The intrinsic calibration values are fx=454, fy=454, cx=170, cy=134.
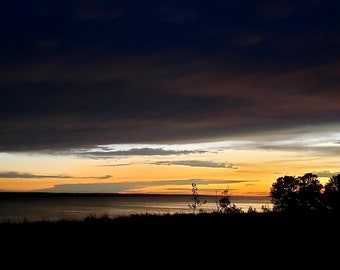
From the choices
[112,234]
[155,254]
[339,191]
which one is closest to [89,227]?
[112,234]

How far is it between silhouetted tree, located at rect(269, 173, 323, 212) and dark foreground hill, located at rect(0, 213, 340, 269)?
1026 inches

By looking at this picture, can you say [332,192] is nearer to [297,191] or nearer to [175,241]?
[297,191]

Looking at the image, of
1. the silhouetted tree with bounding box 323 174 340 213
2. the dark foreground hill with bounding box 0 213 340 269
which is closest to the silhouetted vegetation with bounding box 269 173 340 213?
the silhouetted tree with bounding box 323 174 340 213

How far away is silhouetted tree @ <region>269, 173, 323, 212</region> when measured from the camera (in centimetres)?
5116

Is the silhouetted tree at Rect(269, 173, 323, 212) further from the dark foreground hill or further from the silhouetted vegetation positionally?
the dark foreground hill

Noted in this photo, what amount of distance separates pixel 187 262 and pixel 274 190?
39.0m

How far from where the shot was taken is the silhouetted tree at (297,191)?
2014 inches

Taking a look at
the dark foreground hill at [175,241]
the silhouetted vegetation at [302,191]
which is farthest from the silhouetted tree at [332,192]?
the dark foreground hill at [175,241]

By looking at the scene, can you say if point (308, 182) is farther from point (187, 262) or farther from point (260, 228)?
point (187, 262)

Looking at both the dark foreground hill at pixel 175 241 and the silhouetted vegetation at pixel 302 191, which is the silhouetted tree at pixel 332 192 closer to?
the silhouetted vegetation at pixel 302 191

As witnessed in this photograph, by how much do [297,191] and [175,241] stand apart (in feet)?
120

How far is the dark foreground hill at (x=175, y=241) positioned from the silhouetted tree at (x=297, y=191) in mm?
26063

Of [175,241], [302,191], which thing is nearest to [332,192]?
[302,191]

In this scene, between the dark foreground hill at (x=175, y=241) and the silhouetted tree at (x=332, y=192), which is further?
the silhouetted tree at (x=332, y=192)
